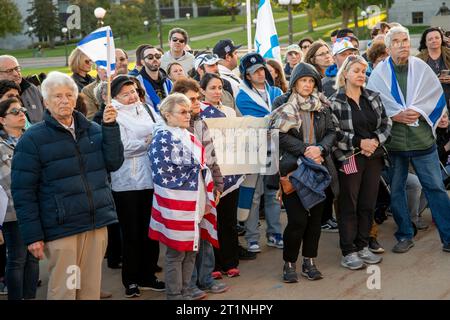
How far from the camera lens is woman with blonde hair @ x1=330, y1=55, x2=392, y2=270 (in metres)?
6.56

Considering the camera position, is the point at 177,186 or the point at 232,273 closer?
the point at 177,186

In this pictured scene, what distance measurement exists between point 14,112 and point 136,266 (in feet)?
5.92

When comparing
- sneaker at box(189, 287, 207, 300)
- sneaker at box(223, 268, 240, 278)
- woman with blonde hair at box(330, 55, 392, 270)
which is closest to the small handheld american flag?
woman with blonde hair at box(330, 55, 392, 270)

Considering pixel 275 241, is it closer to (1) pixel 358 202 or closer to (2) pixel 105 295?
(1) pixel 358 202

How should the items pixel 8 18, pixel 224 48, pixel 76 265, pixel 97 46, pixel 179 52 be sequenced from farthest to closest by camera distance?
pixel 8 18 < pixel 179 52 < pixel 224 48 < pixel 97 46 < pixel 76 265

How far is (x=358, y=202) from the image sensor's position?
681 centimetres

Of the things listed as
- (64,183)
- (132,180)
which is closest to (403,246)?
(132,180)

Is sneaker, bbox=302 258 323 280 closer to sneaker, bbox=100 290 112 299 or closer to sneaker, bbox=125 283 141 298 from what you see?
sneaker, bbox=125 283 141 298

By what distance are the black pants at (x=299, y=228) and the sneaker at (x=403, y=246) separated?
1174mm

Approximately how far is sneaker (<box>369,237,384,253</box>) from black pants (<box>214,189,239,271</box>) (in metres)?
1.54

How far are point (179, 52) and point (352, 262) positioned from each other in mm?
4654
